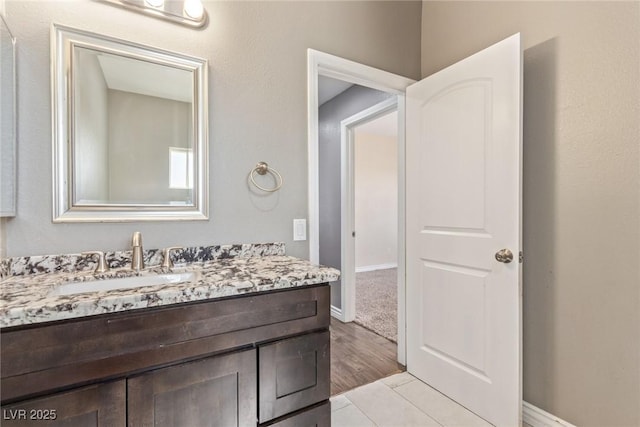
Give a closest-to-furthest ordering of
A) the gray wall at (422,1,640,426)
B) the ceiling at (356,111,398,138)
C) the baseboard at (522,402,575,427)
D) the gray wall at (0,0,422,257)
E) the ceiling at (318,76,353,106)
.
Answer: the gray wall at (0,0,422,257) → the gray wall at (422,1,640,426) → the baseboard at (522,402,575,427) → the ceiling at (318,76,353,106) → the ceiling at (356,111,398,138)

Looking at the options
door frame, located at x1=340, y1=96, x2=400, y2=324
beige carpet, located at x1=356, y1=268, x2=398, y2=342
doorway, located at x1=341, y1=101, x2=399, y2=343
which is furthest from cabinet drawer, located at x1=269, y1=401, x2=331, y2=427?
doorway, located at x1=341, y1=101, x2=399, y2=343

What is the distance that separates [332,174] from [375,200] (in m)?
2.79

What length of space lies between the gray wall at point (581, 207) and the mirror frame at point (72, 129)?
1636mm

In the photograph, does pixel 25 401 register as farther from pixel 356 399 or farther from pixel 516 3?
pixel 516 3

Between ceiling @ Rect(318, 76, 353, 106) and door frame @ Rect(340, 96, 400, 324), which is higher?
ceiling @ Rect(318, 76, 353, 106)

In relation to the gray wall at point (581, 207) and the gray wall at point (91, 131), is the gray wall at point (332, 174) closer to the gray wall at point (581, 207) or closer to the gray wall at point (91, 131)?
the gray wall at point (581, 207)

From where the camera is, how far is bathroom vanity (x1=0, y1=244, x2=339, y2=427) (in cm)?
Answer: 74

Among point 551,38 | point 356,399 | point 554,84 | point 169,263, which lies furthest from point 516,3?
point 356,399

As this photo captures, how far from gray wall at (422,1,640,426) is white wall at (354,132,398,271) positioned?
3.95 m

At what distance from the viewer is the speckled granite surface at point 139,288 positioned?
744mm

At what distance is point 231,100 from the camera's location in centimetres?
150

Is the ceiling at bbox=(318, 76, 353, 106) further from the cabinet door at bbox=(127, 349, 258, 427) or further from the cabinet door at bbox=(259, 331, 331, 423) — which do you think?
the cabinet door at bbox=(127, 349, 258, 427)

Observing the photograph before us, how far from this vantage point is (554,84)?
4.91ft

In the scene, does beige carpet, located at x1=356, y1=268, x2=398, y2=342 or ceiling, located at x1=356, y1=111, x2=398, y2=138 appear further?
ceiling, located at x1=356, y1=111, x2=398, y2=138
